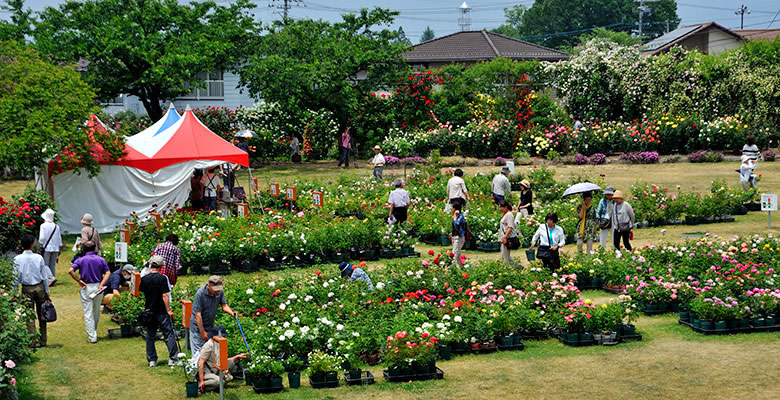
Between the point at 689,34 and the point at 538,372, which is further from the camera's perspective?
the point at 689,34

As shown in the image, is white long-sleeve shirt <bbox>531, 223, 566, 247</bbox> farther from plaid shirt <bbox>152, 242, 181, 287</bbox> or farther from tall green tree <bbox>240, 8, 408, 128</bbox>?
tall green tree <bbox>240, 8, 408, 128</bbox>

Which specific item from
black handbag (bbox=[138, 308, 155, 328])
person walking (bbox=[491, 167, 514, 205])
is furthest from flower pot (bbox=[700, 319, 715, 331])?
person walking (bbox=[491, 167, 514, 205])

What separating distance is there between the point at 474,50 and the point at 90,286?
46183 mm

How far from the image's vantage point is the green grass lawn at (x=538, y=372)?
934 cm

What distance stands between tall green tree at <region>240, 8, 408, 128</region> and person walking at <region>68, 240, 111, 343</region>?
2221 cm

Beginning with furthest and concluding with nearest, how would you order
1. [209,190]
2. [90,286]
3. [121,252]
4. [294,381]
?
[209,190] → [121,252] → [90,286] → [294,381]

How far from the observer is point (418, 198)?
22.0 meters

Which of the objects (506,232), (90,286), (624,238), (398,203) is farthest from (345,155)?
(90,286)

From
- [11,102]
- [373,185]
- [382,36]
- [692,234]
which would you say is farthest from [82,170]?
[382,36]

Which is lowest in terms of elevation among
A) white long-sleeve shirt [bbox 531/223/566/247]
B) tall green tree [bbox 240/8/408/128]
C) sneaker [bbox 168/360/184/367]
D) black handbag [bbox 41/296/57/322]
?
sneaker [bbox 168/360/184/367]

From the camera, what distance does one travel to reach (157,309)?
1069 centimetres

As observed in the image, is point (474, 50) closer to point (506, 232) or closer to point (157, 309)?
point (506, 232)

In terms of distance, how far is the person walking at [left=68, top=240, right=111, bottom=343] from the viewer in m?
12.1

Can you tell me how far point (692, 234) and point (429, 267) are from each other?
8.64 m
